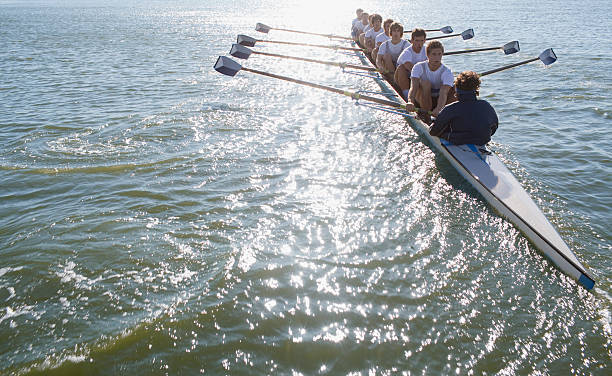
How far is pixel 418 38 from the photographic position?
996cm

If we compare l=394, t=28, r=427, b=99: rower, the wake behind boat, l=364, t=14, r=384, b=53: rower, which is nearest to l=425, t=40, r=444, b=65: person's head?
the wake behind boat

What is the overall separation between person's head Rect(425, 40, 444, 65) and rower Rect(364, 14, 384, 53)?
9049 millimetres

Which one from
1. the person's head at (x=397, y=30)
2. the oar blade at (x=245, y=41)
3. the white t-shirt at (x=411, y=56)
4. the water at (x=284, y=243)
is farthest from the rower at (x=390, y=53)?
the oar blade at (x=245, y=41)

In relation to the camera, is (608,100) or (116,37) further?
(116,37)

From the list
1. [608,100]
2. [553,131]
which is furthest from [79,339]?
[608,100]

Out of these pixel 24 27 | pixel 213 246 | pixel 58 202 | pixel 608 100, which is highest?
pixel 608 100

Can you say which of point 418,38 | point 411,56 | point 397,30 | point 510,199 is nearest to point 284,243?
point 510,199

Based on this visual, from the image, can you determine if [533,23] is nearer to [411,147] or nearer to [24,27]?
[411,147]

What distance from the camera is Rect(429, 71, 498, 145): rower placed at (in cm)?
674

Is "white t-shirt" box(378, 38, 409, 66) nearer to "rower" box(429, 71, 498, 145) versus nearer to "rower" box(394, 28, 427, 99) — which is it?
"rower" box(394, 28, 427, 99)

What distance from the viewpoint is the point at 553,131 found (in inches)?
369

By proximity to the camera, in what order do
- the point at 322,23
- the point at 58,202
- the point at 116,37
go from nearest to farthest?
the point at 58,202 → the point at 116,37 → the point at 322,23

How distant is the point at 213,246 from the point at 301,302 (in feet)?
4.98

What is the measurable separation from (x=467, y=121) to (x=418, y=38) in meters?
3.81
